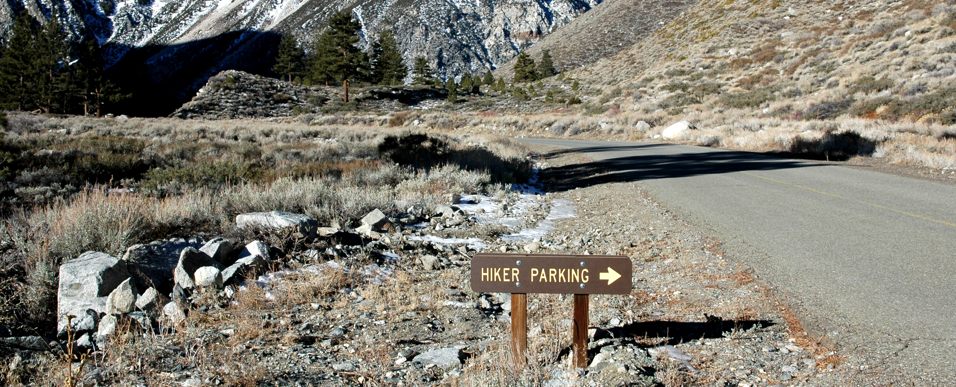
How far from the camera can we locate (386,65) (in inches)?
2963

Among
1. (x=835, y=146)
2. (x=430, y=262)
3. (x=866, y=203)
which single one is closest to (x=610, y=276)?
(x=430, y=262)

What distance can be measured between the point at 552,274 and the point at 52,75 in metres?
67.5

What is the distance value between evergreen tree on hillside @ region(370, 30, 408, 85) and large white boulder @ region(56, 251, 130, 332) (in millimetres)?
64242

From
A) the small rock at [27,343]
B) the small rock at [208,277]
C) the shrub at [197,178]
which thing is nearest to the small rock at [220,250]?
the small rock at [208,277]

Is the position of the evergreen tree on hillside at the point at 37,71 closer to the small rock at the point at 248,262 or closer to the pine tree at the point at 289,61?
the pine tree at the point at 289,61

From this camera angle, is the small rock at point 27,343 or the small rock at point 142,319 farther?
the small rock at point 142,319

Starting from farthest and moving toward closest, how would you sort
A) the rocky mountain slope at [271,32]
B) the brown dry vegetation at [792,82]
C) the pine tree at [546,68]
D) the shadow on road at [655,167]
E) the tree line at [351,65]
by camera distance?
the rocky mountain slope at [271,32]
the pine tree at [546,68]
the tree line at [351,65]
the brown dry vegetation at [792,82]
the shadow on road at [655,167]

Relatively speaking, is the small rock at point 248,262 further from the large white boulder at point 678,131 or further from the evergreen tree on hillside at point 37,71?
the evergreen tree on hillside at point 37,71

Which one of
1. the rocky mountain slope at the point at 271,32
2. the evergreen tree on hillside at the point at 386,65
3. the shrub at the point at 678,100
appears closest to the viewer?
the shrub at the point at 678,100

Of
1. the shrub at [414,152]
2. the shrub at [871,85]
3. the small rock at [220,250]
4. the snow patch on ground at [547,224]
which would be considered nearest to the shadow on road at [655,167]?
the snow patch on ground at [547,224]

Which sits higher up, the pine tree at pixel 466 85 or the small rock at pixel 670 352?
the pine tree at pixel 466 85

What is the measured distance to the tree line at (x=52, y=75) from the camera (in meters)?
55.4

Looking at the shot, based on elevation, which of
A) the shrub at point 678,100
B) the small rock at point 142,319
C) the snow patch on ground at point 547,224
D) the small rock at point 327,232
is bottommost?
the snow patch on ground at point 547,224

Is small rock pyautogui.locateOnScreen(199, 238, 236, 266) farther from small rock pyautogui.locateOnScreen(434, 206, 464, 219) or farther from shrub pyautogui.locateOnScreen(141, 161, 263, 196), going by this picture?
shrub pyautogui.locateOnScreen(141, 161, 263, 196)
